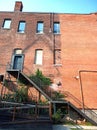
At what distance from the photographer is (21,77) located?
15219mm

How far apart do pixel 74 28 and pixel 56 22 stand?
2328mm

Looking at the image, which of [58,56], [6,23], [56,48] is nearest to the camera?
[58,56]

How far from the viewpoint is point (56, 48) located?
57.4ft

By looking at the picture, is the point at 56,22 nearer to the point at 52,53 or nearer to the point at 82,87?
the point at 52,53

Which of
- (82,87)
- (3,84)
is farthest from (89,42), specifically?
(3,84)

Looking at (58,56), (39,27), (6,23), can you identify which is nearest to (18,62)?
(58,56)

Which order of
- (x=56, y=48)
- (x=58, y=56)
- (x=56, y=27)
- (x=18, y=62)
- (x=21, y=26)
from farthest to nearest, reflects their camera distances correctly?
(x=21, y=26) < (x=56, y=27) < (x=56, y=48) < (x=58, y=56) < (x=18, y=62)

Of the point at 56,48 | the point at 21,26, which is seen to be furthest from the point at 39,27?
the point at 56,48

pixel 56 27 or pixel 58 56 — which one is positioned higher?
pixel 56 27

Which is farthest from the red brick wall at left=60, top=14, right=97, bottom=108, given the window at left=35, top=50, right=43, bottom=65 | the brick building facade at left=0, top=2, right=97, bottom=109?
the window at left=35, top=50, right=43, bottom=65

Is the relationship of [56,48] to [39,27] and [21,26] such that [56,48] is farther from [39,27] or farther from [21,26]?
[21,26]

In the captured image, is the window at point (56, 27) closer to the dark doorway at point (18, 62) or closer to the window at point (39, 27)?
the window at point (39, 27)

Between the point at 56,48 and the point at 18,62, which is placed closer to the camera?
the point at 18,62

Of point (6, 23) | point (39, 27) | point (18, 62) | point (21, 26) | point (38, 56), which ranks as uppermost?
point (6, 23)
